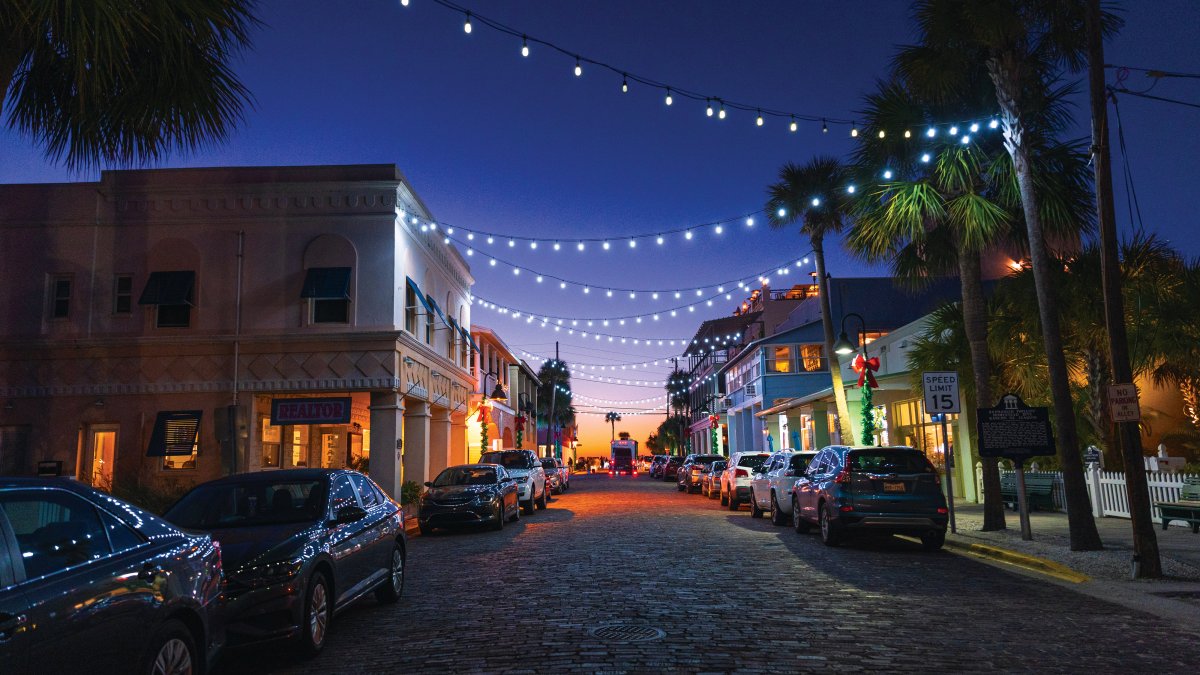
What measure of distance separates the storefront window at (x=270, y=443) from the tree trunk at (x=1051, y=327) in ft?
66.5

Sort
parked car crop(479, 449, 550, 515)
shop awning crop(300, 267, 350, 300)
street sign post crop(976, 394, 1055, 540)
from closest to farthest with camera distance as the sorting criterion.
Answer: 1. street sign post crop(976, 394, 1055, 540)
2. shop awning crop(300, 267, 350, 300)
3. parked car crop(479, 449, 550, 515)

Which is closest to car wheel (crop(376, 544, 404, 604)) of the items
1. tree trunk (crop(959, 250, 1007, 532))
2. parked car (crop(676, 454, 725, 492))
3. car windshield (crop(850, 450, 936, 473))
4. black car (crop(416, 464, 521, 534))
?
black car (crop(416, 464, 521, 534))

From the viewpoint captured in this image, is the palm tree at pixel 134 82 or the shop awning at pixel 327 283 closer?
the palm tree at pixel 134 82

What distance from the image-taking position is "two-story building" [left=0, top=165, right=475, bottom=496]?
22328 mm

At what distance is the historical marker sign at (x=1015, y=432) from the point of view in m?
13.7

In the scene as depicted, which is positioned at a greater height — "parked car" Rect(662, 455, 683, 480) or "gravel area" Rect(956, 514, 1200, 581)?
"parked car" Rect(662, 455, 683, 480)

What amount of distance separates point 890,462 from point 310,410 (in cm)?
1562

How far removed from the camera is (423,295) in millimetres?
25766

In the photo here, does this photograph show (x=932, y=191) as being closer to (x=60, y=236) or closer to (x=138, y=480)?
(x=138, y=480)

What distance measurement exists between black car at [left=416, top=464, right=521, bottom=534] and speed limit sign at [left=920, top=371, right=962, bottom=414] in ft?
30.1

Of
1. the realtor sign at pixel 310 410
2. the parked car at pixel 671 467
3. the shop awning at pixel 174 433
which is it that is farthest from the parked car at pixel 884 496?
the parked car at pixel 671 467

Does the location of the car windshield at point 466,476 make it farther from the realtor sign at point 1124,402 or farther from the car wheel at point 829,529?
the realtor sign at point 1124,402

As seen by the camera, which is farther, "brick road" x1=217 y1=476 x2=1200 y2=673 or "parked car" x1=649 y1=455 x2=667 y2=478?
"parked car" x1=649 y1=455 x2=667 y2=478

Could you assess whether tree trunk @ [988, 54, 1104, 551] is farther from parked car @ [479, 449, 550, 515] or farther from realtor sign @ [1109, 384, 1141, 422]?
parked car @ [479, 449, 550, 515]
